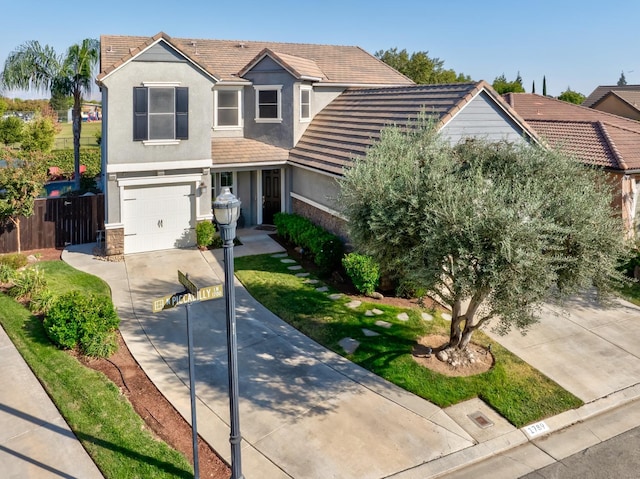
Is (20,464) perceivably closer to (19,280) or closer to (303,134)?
(19,280)

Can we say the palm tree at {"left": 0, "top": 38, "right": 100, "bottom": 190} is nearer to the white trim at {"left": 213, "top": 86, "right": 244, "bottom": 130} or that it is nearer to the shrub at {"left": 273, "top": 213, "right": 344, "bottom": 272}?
the white trim at {"left": 213, "top": 86, "right": 244, "bottom": 130}

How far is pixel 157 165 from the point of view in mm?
16125

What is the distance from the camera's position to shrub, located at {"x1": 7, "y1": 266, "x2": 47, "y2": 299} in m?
12.3

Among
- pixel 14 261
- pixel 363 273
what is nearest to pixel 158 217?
pixel 14 261

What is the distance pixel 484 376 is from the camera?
982 centimetres

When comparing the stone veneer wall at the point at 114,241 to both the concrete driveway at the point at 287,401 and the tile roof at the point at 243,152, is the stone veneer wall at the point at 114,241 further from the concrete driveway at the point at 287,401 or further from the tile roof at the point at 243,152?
the tile roof at the point at 243,152

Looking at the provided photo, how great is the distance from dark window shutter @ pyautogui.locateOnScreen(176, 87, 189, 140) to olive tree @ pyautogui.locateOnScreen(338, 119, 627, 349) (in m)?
Result: 8.12

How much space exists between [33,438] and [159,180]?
9920mm

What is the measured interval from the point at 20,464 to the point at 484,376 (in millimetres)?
7689

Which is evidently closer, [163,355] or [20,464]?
[20,464]

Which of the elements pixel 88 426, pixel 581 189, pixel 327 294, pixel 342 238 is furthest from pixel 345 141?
pixel 88 426

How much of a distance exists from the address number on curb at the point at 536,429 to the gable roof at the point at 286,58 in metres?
13.2

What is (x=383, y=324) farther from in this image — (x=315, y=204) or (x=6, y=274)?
(x=6, y=274)

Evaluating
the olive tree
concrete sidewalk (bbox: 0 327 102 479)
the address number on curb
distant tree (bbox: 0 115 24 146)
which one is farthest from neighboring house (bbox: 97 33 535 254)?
distant tree (bbox: 0 115 24 146)
